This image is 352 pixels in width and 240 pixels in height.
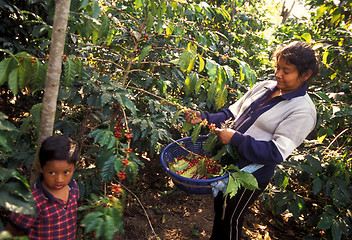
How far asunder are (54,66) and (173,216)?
2143 mm

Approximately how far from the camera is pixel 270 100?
1674 mm

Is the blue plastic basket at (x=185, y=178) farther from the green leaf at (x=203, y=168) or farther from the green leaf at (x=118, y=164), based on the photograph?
the green leaf at (x=118, y=164)

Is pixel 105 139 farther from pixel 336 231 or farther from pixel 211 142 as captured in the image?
pixel 336 231

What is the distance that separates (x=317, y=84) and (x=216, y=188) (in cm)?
207

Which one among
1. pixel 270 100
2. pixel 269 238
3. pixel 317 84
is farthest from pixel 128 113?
pixel 317 84

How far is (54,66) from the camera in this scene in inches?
46.4

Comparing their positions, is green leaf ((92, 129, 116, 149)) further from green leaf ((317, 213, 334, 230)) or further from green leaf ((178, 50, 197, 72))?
green leaf ((317, 213, 334, 230))

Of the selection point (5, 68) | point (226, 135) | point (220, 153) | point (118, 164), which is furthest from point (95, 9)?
point (220, 153)

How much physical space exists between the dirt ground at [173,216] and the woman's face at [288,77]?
166cm

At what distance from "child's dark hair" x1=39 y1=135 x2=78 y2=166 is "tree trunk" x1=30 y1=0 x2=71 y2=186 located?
7 centimetres

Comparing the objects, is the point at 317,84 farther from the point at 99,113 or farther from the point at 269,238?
the point at 99,113

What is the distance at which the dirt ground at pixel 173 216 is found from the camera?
2.56m

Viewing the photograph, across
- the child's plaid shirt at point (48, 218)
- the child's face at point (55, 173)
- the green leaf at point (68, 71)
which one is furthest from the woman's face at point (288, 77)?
the child's plaid shirt at point (48, 218)

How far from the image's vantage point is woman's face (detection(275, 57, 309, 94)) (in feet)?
5.10
